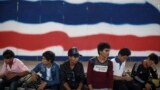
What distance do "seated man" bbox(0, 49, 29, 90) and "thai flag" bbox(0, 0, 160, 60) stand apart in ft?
2.09

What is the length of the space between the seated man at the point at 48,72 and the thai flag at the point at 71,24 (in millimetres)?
847

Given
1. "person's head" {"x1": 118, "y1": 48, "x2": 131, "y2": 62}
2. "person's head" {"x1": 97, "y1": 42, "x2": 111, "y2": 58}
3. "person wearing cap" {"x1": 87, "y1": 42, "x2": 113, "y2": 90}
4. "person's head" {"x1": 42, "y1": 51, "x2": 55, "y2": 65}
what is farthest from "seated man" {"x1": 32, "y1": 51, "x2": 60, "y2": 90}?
"person's head" {"x1": 118, "y1": 48, "x2": 131, "y2": 62}

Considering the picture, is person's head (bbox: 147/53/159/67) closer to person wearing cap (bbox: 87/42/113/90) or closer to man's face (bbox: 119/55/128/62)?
man's face (bbox: 119/55/128/62)

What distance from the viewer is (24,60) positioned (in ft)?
22.3

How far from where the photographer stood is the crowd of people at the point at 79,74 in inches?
226

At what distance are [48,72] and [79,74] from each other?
0.54m

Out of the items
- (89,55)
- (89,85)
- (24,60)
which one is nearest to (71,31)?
(89,55)

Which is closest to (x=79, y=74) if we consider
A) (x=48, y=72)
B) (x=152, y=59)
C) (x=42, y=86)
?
(x=48, y=72)

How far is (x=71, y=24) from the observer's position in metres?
6.79

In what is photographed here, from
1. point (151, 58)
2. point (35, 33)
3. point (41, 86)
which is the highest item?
point (35, 33)

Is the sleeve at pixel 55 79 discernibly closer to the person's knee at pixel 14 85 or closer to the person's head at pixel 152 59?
the person's knee at pixel 14 85

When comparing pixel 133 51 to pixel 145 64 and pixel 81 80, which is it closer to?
pixel 145 64

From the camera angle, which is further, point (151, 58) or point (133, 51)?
point (133, 51)

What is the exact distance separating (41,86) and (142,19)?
2.53 m
